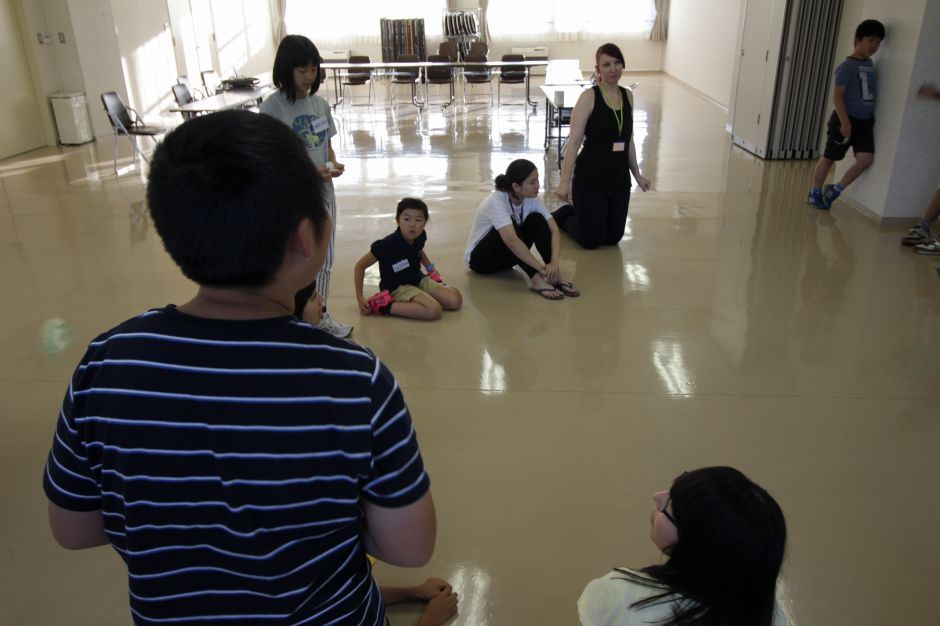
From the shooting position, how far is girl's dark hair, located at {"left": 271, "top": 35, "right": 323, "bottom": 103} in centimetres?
308

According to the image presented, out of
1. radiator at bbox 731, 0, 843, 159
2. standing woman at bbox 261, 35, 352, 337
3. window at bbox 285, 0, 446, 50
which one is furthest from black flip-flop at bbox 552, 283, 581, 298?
window at bbox 285, 0, 446, 50

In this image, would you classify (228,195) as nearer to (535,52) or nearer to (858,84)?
(858,84)

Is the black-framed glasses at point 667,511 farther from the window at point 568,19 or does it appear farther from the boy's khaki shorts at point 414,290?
the window at point 568,19

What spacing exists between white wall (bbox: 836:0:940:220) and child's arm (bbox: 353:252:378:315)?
13.0 feet

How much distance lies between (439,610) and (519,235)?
2.77m

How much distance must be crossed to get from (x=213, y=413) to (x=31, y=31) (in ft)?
31.9

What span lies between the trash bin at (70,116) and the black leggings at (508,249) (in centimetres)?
683

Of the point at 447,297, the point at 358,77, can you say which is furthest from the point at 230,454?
the point at 358,77

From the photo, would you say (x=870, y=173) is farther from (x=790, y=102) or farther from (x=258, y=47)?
(x=258, y=47)

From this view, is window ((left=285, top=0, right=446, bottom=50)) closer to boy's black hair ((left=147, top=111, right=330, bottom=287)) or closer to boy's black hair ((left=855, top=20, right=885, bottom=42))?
boy's black hair ((left=855, top=20, right=885, bottom=42))

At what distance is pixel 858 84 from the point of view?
542cm

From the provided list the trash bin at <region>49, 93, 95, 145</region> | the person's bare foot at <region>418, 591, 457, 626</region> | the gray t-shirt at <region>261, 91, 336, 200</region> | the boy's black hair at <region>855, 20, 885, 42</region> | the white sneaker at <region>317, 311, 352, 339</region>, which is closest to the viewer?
the person's bare foot at <region>418, 591, 457, 626</region>

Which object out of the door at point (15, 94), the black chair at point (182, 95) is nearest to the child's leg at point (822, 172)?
the black chair at point (182, 95)

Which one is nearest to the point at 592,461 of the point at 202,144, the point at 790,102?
the point at 202,144
